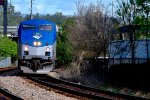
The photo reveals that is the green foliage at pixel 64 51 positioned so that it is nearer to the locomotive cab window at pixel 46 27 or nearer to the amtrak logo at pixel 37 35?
the locomotive cab window at pixel 46 27

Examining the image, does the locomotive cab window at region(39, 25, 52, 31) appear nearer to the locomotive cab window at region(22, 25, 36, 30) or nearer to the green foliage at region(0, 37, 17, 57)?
the locomotive cab window at region(22, 25, 36, 30)

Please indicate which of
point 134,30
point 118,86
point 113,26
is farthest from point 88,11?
point 118,86

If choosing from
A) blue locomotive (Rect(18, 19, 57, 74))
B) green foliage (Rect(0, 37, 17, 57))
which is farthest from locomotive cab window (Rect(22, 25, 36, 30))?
green foliage (Rect(0, 37, 17, 57))

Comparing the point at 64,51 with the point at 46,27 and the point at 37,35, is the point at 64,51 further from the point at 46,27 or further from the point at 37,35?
the point at 37,35

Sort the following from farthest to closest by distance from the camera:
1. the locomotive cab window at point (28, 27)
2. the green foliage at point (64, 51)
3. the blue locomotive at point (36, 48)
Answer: the green foliage at point (64, 51) < the locomotive cab window at point (28, 27) < the blue locomotive at point (36, 48)

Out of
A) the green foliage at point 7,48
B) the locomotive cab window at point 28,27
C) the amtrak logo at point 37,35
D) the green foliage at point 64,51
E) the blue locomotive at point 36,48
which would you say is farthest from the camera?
the green foliage at point 7,48

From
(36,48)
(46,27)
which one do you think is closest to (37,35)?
(46,27)

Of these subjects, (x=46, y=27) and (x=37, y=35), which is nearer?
(x=37, y=35)

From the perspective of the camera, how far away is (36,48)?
2839 centimetres

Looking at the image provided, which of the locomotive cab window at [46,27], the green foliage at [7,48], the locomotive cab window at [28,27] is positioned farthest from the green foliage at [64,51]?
the green foliage at [7,48]

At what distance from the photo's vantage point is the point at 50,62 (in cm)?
2872

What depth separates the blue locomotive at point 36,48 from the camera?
1120 inches

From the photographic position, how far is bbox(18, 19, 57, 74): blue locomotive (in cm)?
2845

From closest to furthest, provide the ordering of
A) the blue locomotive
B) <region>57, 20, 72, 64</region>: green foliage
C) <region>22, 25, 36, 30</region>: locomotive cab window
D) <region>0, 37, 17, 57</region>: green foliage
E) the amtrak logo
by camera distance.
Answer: the blue locomotive, the amtrak logo, <region>22, 25, 36, 30</region>: locomotive cab window, <region>57, 20, 72, 64</region>: green foliage, <region>0, 37, 17, 57</region>: green foliage
